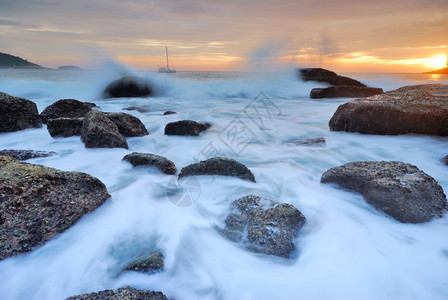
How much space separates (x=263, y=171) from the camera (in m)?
3.51

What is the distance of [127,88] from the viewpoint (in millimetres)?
13031

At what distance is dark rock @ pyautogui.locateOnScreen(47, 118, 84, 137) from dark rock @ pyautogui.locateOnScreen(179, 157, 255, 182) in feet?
9.44

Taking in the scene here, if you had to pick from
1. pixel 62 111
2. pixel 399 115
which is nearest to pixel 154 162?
pixel 62 111

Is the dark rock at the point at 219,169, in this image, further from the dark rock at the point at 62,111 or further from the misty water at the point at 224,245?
the dark rock at the point at 62,111

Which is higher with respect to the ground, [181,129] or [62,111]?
[62,111]

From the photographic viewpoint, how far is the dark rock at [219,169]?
300 cm

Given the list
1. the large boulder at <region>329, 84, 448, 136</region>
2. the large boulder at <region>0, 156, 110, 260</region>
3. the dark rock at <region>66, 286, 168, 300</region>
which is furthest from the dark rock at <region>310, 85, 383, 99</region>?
the dark rock at <region>66, 286, 168, 300</region>

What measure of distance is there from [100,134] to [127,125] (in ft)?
3.51

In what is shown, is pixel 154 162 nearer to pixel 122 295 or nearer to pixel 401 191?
pixel 122 295

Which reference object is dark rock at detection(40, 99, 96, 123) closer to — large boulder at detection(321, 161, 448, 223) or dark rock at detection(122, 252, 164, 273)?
dark rock at detection(122, 252, 164, 273)

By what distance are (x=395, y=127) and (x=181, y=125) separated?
4.21 meters

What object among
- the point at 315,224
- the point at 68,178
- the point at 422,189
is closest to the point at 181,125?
the point at 68,178

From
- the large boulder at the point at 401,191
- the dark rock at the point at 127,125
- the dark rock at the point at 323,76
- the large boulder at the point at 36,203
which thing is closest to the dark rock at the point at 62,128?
the dark rock at the point at 127,125

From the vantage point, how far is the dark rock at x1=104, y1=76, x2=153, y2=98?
42.3ft
